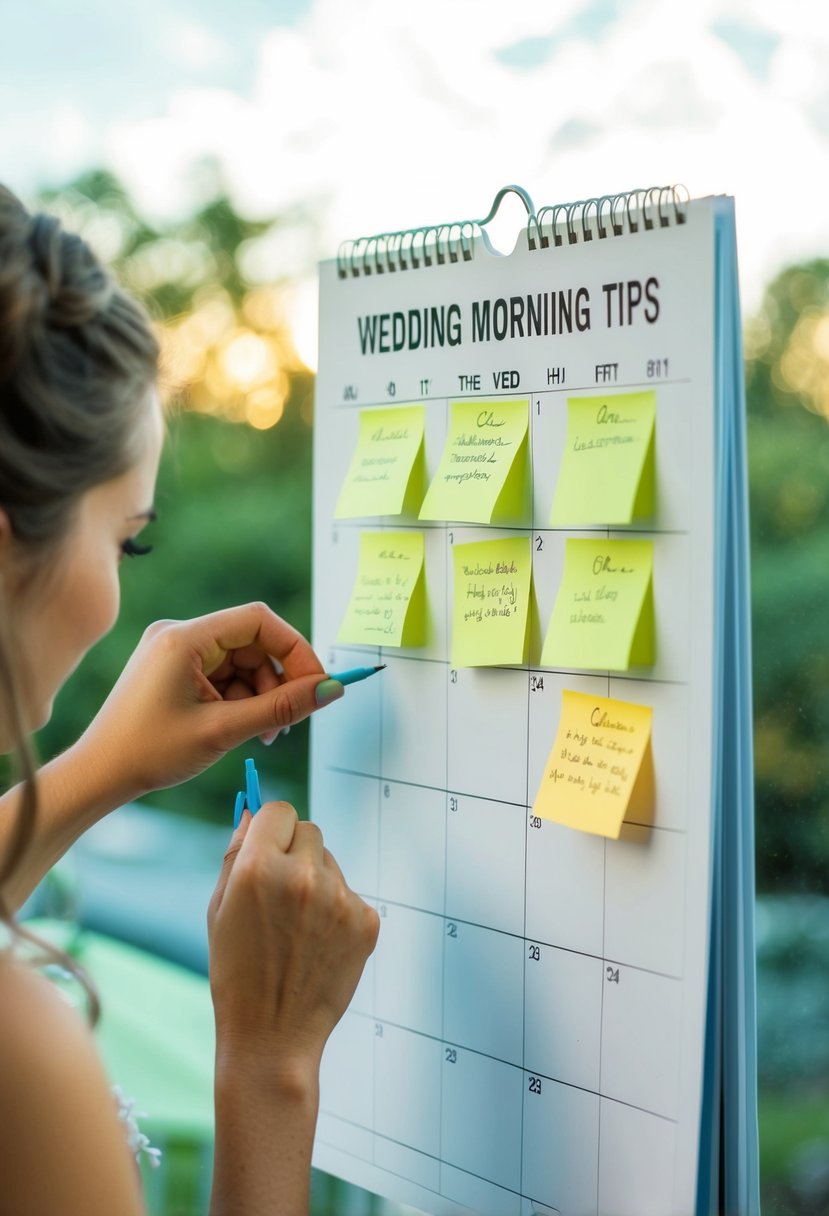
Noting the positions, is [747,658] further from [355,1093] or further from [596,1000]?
[355,1093]

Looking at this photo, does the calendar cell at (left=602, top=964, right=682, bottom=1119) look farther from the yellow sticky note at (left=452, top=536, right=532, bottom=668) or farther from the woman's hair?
the woman's hair

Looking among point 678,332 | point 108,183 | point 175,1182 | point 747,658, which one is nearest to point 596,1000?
point 747,658

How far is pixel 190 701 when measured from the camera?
890 mm

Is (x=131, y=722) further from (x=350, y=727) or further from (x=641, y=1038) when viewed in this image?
(x=641, y=1038)

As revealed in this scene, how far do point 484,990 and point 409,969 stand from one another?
0.08 metres

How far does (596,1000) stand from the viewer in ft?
2.38

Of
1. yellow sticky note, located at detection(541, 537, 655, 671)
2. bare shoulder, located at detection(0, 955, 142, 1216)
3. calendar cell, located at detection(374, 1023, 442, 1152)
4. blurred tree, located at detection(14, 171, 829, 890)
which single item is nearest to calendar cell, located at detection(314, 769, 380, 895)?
calendar cell, located at detection(374, 1023, 442, 1152)

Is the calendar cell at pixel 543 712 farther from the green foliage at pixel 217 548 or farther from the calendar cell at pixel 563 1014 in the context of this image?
the green foliage at pixel 217 548

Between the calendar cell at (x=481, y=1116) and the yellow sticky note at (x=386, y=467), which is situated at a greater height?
the yellow sticky note at (x=386, y=467)

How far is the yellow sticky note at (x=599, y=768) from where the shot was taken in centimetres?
69

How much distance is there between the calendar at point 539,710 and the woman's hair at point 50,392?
0.74 feet

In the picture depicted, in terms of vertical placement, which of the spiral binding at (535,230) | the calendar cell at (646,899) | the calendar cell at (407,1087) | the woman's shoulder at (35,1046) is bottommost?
the calendar cell at (407,1087)

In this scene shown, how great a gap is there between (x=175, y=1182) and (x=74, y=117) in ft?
5.26

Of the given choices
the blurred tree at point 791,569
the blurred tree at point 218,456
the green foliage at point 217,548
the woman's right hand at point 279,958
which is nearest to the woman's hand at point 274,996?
the woman's right hand at point 279,958
